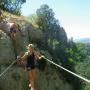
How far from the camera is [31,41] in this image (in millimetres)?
35281

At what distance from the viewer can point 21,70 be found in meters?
29.9

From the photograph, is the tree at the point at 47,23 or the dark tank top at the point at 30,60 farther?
the tree at the point at 47,23

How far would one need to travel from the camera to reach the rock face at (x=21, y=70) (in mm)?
28844

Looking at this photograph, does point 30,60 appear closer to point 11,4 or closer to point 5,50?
point 5,50

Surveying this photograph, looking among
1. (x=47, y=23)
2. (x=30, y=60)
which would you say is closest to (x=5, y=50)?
(x=47, y=23)

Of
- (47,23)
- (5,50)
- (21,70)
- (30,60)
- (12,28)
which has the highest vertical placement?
(47,23)

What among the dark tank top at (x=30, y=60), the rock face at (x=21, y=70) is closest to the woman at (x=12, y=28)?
the rock face at (x=21, y=70)

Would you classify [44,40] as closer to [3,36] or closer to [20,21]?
[20,21]

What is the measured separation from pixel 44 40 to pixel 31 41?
2833 mm

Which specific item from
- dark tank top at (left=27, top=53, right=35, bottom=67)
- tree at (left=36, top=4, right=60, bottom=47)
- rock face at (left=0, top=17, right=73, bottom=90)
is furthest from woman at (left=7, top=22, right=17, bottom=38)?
dark tank top at (left=27, top=53, right=35, bottom=67)

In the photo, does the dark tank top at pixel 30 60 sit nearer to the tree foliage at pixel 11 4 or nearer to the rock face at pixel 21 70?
the rock face at pixel 21 70

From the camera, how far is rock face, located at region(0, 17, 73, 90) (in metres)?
28.8

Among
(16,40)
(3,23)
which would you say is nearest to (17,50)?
(16,40)

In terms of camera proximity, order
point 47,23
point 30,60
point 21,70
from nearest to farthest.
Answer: point 30,60
point 21,70
point 47,23
